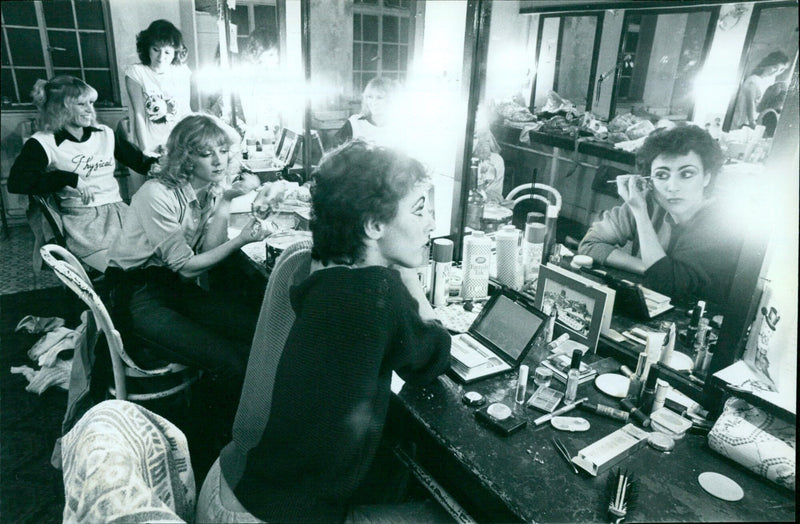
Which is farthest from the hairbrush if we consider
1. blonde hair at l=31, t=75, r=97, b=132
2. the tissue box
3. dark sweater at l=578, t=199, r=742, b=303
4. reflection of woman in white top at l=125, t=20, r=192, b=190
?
reflection of woman in white top at l=125, t=20, r=192, b=190

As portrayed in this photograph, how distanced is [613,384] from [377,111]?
2775mm

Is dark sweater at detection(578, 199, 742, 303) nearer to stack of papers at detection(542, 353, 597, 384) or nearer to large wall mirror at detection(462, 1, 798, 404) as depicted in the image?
large wall mirror at detection(462, 1, 798, 404)

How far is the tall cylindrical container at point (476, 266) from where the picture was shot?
92.2 inches

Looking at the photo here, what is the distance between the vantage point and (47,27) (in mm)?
5707

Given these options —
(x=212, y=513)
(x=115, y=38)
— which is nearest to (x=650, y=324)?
(x=212, y=513)

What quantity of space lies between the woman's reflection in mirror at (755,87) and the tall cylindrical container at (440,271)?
1.17 metres

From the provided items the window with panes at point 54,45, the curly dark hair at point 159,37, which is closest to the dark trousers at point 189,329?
the curly dark hair at point 159,37

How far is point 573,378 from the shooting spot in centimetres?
165

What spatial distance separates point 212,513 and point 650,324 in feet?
5.23

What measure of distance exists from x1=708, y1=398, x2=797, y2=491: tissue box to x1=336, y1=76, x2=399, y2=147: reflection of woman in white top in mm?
2715

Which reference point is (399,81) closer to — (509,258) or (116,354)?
(509,258)

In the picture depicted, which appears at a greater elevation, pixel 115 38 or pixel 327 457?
pixel 115 38

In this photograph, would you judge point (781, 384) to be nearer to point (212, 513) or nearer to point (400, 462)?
point (400, 462)

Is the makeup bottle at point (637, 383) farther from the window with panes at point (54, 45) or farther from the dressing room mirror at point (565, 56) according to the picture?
the window with panes at point (54, 45)
